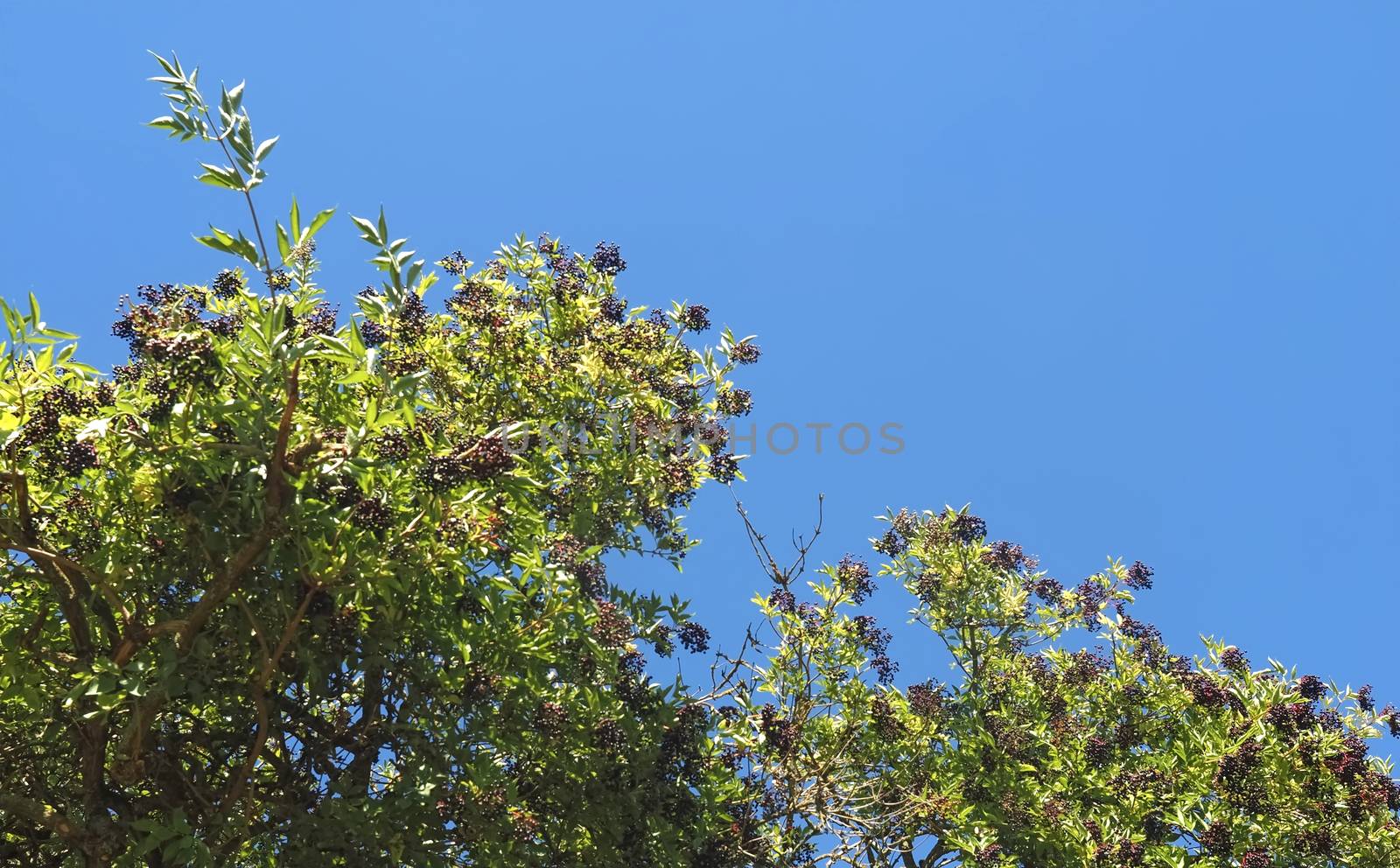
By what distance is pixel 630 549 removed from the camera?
8008 millimetres

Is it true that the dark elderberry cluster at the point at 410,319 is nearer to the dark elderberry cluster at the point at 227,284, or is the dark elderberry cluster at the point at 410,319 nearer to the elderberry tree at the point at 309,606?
the elderberry tree at the point at 309,606

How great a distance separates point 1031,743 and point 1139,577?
8.17ft

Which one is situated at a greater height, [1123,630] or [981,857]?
[1123,630]

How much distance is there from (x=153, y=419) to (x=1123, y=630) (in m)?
8.60

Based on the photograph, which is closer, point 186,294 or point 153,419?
point 153,419

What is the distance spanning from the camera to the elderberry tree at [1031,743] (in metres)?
7.34

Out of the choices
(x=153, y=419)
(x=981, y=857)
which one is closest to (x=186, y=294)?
(x=153, y=419)

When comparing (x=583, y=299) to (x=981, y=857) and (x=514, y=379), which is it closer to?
(x=514, y=379)

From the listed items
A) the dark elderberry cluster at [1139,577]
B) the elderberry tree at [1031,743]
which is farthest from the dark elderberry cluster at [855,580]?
the dark elderberry cluster at [1139,577]

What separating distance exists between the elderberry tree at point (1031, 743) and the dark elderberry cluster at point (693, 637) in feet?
3.24

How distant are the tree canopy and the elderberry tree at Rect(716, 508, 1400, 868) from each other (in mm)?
33

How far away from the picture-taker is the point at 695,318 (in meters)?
8.37

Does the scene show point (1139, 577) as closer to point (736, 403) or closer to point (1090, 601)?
point (1090, 601)

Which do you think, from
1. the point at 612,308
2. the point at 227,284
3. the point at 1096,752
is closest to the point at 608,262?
the point at 612,308
